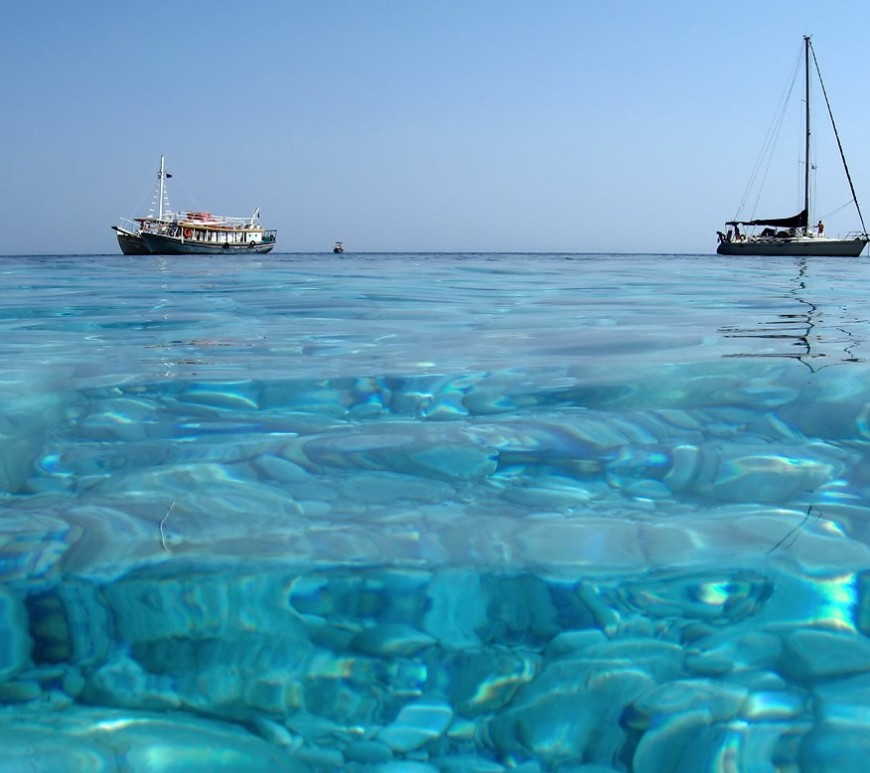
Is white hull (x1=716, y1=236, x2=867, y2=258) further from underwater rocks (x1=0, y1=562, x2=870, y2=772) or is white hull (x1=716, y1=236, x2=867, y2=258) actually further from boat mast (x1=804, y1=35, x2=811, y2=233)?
underwater rocks (x1=0, y1=562, x2=870, y2=772)

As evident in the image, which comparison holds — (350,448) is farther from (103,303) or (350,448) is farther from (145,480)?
(103,303)

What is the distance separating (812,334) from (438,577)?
3.13 m

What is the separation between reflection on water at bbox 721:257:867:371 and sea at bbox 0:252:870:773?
1.40ft

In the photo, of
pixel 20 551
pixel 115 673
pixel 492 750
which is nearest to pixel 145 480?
pixel 20 551

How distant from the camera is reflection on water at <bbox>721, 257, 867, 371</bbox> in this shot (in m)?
2.86

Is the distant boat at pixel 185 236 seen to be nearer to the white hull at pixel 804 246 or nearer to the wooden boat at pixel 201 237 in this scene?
the wooden boat at pixel 201 237

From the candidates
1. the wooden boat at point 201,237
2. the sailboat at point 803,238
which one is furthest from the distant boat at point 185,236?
the sailboat at point 803,238

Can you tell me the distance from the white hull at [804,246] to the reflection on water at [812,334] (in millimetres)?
34453

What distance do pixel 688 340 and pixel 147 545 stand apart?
2.76 metres

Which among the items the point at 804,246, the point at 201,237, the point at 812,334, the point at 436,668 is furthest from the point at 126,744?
the point at 201,237

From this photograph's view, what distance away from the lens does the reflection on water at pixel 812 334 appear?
2864 millimetres

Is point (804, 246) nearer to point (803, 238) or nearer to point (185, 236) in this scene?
point (803, 238)

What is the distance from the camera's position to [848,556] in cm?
122

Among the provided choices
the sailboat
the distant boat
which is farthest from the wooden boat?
the sailboat
